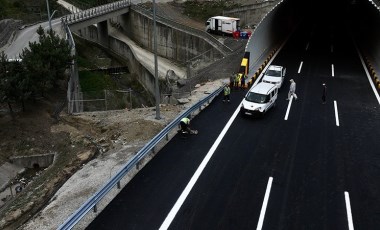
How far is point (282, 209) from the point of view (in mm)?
14672

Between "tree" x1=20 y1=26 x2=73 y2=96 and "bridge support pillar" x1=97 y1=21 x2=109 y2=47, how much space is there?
118ft

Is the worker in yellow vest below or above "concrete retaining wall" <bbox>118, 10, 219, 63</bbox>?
below

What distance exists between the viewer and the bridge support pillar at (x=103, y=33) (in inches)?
2616

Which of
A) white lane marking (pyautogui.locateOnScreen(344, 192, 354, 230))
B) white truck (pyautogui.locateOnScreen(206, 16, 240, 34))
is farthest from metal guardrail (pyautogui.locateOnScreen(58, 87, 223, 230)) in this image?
white truck (pyautogui.locateOnScreen(206, 16, 240, 34))

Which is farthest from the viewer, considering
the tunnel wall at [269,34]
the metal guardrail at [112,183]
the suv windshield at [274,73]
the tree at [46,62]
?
the tunnel wall at [269,34]

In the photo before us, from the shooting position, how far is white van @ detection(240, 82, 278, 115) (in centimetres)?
2328

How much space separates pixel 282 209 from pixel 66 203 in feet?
28.7

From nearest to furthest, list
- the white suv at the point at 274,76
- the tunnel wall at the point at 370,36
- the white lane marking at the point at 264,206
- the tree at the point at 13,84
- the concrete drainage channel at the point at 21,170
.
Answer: the white lane marking at the point at 264,206 < the concrete drainage channel at the point at 21,170 < the tree at the point at 13,84 < the white suv at the point at 274,76 < the tunnel wall at the point at 370,36

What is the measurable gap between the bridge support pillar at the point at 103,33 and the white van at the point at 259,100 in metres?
47.4

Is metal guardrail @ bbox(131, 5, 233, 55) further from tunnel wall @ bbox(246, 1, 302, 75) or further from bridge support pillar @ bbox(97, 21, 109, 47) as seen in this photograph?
bridge support pillar @ bbox(97, 21, 109, 47)

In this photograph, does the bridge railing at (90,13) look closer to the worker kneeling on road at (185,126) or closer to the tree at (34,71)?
the tree at (34,71)

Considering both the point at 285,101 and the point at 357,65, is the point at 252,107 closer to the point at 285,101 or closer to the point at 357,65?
the point at 285,101

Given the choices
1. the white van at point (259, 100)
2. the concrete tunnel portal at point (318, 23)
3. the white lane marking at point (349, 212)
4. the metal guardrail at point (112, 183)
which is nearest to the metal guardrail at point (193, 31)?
the concrete tunnel portal at point (318, 23)

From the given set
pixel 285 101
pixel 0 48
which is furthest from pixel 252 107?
pixel 0 48
